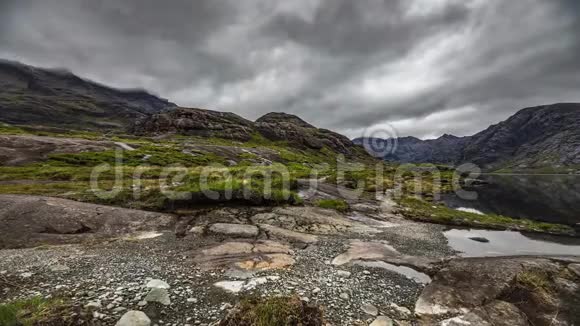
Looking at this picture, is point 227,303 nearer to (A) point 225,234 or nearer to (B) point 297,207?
(A) point 225,234

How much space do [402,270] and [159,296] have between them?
13.5 m

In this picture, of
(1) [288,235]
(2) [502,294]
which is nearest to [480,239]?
(2) [502,294]

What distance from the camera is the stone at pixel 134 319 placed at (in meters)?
10.1

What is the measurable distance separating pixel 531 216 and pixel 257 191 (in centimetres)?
5198

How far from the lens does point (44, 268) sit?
14.2 m

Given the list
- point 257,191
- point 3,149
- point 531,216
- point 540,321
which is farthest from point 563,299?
point 3,149

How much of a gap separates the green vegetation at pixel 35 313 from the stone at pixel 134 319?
161cm

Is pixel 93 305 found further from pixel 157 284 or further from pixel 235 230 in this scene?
pixel 235 230

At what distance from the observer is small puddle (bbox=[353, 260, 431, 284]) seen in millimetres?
15422

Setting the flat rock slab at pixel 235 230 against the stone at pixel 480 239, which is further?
the stone at pixel 480 239

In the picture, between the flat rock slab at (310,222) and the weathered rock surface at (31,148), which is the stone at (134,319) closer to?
the flat rock slab at (310,222)

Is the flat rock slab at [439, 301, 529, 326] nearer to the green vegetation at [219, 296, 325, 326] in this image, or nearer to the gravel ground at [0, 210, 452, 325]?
the gravel ground at [0, 210, 452, 325]

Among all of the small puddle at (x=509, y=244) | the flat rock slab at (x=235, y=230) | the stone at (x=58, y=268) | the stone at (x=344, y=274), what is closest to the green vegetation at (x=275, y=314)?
the stone at (x=344, y=274)

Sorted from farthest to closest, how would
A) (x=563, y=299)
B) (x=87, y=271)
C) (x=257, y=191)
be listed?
(x=257, y=191)
(x=87, y=271)
(x=563, y=299)
